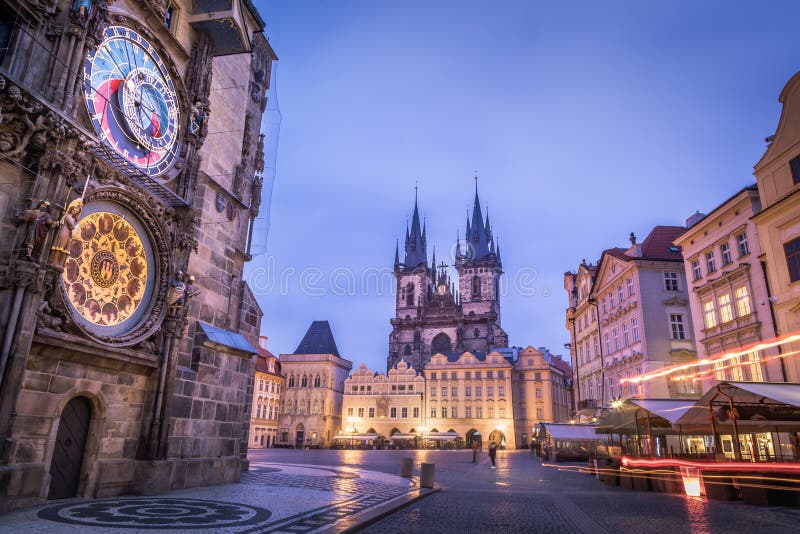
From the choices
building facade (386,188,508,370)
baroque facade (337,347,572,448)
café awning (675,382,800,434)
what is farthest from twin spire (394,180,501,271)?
café awning (675,382,800,434)

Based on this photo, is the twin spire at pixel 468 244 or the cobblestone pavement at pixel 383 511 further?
the twin spire at pixel 468 244

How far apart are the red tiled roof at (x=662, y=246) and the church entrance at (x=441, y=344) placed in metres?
68.3

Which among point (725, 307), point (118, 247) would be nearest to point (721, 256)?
point (725, 307)

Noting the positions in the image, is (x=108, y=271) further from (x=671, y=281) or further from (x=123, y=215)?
(x=671, y=281)

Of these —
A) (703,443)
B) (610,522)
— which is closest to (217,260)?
(610,522)

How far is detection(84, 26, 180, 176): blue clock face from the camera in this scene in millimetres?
10898

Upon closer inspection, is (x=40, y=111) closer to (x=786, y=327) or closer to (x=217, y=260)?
(x=217, y=260)

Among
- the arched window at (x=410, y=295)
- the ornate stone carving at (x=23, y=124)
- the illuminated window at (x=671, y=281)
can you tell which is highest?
the arched window at (x=410, y=295)

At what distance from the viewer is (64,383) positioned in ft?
32.1

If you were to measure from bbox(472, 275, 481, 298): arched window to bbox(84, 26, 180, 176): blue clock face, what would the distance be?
9770 centimetres

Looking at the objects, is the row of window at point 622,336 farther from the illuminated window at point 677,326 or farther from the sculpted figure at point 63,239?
the sculpted figure at point 63,239

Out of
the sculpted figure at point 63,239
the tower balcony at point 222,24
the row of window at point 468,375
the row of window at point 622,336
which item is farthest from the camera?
the row of window at point 468,375

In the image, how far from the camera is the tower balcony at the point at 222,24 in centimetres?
1405

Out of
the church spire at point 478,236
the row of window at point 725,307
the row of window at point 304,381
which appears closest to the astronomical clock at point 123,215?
the row of window at point 725,307
